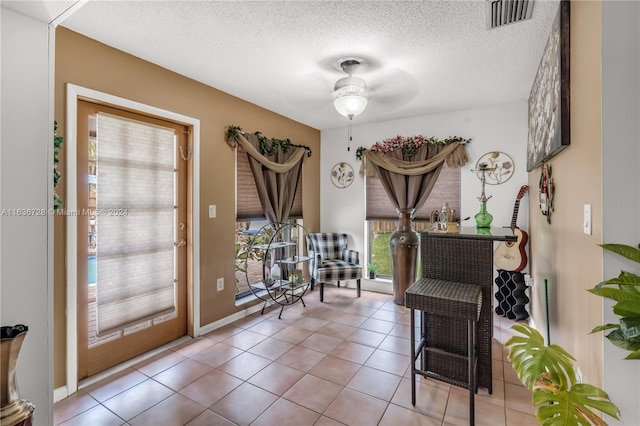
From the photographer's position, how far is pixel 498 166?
369cm

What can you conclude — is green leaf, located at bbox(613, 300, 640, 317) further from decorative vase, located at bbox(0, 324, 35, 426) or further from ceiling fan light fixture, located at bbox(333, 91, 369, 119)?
ceiling fan light fixture, located at bbox(333, 91, 369, 119)

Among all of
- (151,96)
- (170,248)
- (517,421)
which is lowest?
(517,421)

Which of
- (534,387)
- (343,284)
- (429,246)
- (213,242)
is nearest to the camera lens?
(534,387)

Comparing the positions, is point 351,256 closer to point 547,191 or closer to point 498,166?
point 498,166

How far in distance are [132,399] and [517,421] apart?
2.47 meters

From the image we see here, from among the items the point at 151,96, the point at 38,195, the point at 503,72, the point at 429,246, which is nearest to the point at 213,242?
the point at 151,96

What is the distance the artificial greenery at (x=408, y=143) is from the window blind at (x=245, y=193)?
1818 millimetres

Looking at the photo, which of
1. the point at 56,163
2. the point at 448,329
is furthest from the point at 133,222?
the point at 448,329

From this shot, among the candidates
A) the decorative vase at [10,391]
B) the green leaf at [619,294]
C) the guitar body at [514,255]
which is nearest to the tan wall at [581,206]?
the green leaf at [619,294]

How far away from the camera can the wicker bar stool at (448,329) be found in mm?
1812

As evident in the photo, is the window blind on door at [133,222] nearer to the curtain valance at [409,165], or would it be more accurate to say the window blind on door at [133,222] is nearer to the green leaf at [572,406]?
the curtain valance at [409,165]

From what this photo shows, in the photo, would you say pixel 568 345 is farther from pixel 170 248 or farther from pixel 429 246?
pixel 170 248

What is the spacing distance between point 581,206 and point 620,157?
387 millimetres

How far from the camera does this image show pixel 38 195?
1494 millimetres
